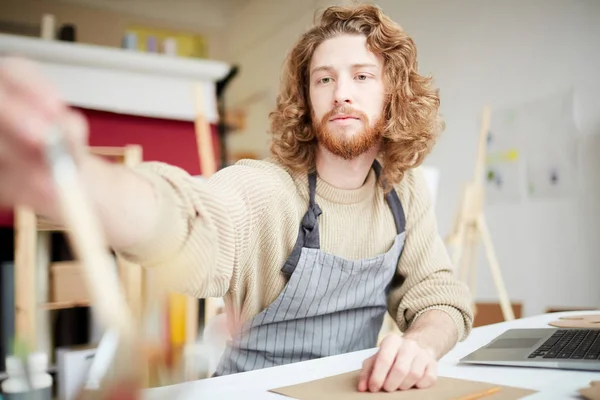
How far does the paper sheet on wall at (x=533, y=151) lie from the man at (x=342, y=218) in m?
1.69

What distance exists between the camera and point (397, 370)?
23.8 inches

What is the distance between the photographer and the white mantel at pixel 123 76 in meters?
2.25

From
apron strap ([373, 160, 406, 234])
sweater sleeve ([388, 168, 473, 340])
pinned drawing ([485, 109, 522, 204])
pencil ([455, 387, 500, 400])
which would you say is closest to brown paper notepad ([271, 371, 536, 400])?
pencil ([455, 387, 500, 400])

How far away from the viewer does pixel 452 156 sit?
3.14 metres

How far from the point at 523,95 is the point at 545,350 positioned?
89.5 inches

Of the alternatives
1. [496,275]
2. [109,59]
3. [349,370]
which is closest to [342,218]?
[349,370]

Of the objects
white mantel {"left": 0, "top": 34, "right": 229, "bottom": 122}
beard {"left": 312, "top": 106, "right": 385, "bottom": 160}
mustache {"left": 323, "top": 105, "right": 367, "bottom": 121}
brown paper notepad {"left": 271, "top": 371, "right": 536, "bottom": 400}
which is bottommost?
brown paper notepad {"left": 271, "top": 371, "right": 536, "bottom": 400}

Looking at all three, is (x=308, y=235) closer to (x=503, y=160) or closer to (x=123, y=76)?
(x=123, y=76)

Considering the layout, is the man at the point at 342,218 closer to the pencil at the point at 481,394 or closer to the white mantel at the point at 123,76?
the pencil at the point at 481,394

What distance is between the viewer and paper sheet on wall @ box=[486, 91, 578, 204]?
256 centimetres

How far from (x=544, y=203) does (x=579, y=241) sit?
26 centimetres

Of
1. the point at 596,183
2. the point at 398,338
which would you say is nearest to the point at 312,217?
the point at 398,338

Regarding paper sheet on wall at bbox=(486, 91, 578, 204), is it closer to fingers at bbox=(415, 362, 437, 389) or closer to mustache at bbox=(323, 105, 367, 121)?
mustache at bbox=(323, 105, 367, 121)

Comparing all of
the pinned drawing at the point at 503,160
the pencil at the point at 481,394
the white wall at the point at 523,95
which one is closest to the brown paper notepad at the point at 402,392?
the pencil at the point at 481,394
